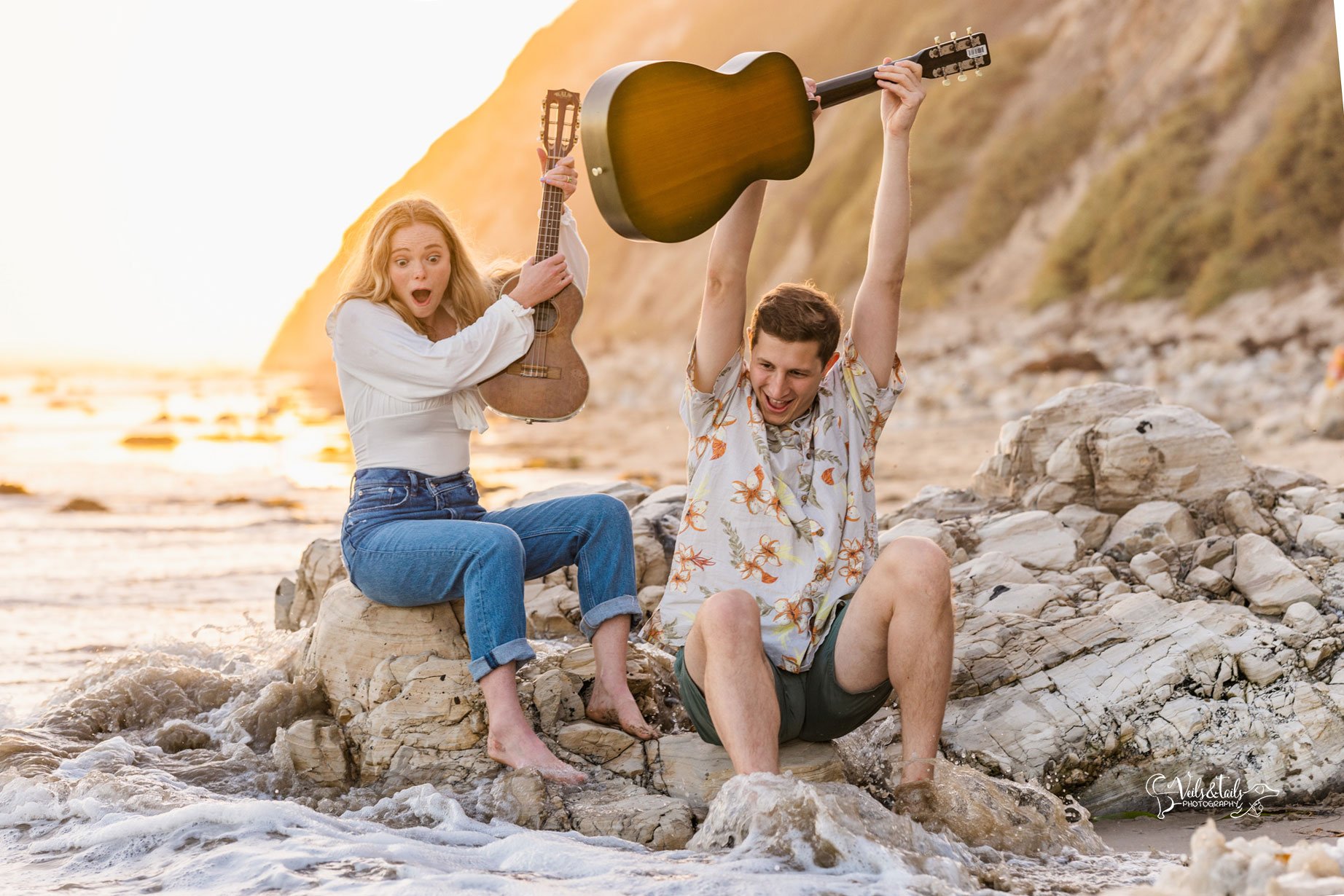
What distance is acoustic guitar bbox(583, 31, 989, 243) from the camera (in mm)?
3268

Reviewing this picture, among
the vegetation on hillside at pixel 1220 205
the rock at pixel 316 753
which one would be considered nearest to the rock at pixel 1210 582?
the rock at pixel 316 753

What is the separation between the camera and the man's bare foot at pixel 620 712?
11.9 ft

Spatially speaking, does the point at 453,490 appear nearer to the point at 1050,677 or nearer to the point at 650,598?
the point at 650,598

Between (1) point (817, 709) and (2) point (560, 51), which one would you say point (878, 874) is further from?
(2) point (560, 51)

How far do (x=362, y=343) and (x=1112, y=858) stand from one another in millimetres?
2508

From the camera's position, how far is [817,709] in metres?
3.32

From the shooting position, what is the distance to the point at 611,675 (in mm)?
3738

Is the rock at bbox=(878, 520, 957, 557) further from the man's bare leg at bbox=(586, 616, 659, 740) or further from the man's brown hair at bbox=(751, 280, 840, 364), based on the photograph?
the man's brown hair at bbox=(751, 280, 840, 364)

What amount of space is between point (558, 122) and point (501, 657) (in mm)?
1715

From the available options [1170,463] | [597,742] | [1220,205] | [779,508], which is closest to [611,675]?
[597,742]

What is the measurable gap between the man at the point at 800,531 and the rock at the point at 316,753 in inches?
40.9

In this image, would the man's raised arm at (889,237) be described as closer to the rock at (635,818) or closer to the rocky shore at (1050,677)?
the rocky shore at (1050,677)

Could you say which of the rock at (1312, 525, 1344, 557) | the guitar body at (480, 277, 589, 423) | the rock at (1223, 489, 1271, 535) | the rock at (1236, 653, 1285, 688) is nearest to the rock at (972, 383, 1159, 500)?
the rock at (1223, 489, 1271, 535)

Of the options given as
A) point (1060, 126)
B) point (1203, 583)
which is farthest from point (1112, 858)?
point (1060, 126)
